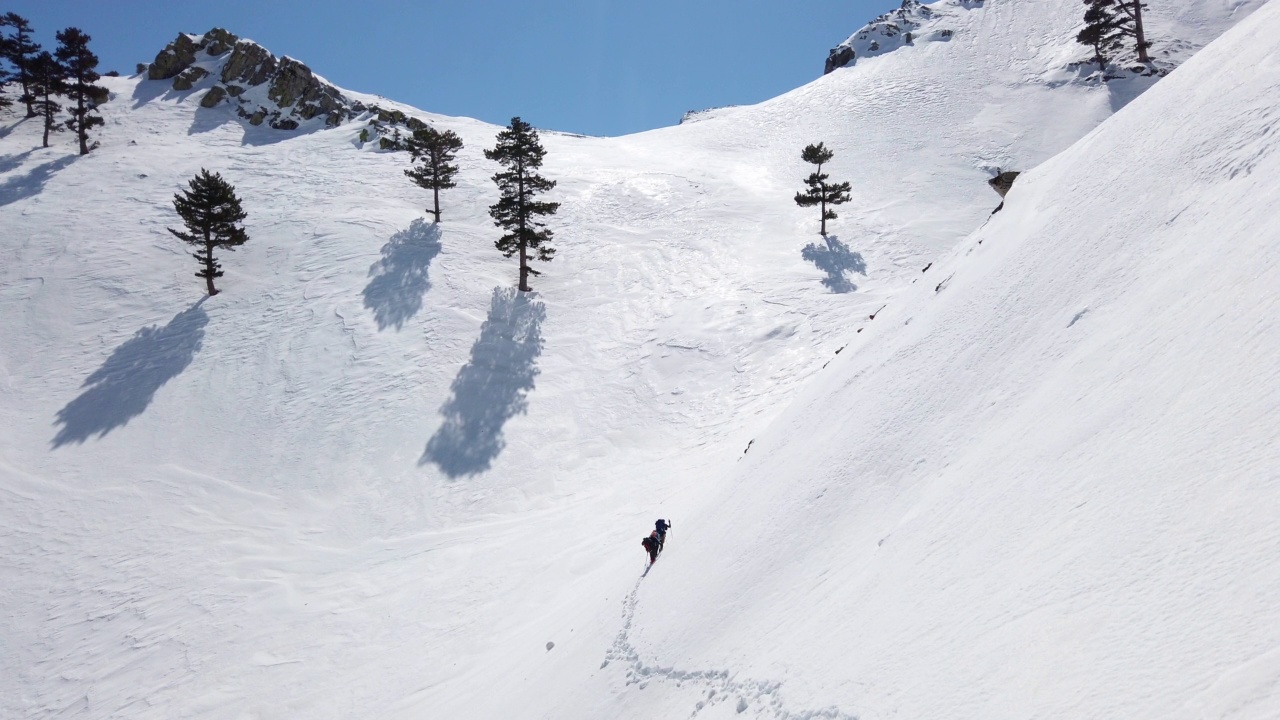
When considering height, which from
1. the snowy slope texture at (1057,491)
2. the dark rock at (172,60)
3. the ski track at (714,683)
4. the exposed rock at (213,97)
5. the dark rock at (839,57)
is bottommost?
the ski track at (714,683)

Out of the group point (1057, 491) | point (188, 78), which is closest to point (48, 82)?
point (188, 78)

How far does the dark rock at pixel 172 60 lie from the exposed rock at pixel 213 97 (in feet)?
26.9

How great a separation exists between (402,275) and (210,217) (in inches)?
385

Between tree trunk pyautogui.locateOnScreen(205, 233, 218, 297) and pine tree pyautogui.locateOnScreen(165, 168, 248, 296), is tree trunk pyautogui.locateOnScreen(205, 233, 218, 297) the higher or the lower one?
the lower one

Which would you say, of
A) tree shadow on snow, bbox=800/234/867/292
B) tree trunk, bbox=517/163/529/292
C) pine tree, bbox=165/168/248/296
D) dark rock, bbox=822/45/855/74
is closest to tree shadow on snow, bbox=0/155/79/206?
pine tree, bbox=165/168/248/296

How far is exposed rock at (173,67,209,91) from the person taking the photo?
5806 centimetres

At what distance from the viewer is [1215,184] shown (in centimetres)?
736

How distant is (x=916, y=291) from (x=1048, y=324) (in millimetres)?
7433

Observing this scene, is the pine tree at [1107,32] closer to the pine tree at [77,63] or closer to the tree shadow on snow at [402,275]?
the tree shadow on snow at [402,275]

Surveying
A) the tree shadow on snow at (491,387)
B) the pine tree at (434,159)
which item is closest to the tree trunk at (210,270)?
the pine tree at (434,159)

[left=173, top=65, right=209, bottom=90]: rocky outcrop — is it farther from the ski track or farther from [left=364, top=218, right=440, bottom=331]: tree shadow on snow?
the ski track

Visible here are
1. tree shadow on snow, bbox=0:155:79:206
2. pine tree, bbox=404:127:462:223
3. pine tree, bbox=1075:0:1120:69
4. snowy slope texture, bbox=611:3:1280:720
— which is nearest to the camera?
snowy slope texture, bbox=611:3:1280:720

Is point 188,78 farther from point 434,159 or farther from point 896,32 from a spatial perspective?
point 896,32

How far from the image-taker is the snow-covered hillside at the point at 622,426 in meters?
5.36
